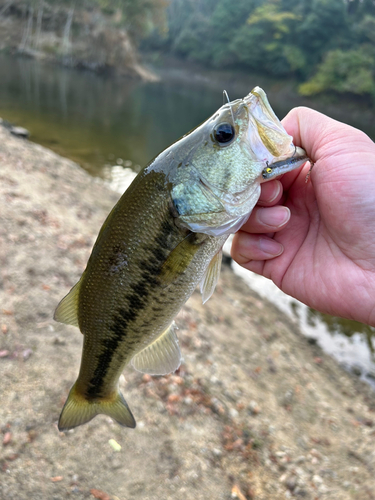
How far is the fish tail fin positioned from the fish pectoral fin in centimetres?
99

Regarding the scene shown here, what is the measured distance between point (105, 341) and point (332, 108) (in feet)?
166

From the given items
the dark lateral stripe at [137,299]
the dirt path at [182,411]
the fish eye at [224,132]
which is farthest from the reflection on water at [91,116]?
the fish eye at [224,132]

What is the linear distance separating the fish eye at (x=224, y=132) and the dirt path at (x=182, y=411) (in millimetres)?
3015

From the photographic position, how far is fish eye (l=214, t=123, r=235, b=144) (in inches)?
71.5

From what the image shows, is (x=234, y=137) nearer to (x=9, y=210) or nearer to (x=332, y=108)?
(x=9, y=210)

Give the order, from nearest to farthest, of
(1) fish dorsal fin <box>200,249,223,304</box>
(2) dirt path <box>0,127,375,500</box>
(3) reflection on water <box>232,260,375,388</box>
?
(1) fish dorsal fin <box>200,249,223,304</box>
(2) dirt path <box>0,127,375,500</box>
(3) reflection on water <box>232,260,375,388</box>

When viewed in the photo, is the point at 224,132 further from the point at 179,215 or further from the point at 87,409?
the point at 87,409

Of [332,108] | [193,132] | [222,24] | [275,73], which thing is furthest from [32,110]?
[222,24]

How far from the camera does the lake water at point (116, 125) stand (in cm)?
756

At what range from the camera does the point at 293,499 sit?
3.65 m

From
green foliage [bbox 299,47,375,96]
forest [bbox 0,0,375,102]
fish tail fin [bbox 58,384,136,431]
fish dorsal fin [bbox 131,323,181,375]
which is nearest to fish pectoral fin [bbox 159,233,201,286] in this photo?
fish dorsal fin [bbox 131,323,181,375]

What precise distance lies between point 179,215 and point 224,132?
476mm

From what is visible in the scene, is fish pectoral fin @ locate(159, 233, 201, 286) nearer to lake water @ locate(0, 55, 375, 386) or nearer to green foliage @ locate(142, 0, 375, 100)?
lake water @ locate(0, 55, 375, 386)

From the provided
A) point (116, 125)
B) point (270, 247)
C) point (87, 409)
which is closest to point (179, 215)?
point (270, 247)
